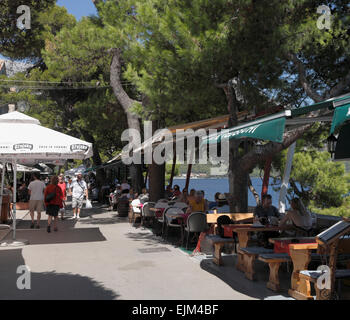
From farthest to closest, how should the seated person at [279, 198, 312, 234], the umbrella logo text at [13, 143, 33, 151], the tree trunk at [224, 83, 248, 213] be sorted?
1. the tree trunk at [224, 83, 248, 213]
2. the umbrella logo text at [13, 143, 33, 151]
3. the seated person at [279, 198, 312, 234]

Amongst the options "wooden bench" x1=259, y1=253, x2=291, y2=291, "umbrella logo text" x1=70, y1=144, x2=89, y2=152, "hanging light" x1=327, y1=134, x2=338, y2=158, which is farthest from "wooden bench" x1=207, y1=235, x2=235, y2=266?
"umbrella logo text" x1=70, y1=144, x2=89, y2=152

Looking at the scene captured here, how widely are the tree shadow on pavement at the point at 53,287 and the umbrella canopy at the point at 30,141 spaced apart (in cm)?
267

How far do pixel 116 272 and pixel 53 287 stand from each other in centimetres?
125

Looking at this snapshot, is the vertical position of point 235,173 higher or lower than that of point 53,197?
higher

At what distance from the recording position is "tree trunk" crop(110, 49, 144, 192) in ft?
54.3

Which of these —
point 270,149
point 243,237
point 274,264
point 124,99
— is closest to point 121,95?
point 124,99

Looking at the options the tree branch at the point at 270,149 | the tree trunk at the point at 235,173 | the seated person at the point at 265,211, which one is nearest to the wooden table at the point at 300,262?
the seated person at the point at 265,211

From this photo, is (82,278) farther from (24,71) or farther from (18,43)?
(24,71)

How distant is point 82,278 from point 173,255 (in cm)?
245

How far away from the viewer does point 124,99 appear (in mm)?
16625

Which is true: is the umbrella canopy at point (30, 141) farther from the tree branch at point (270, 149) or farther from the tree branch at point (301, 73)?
the tree branch at point (301, 73)

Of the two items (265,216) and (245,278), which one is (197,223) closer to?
(265,216)

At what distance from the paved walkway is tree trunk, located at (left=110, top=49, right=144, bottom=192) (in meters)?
6.55

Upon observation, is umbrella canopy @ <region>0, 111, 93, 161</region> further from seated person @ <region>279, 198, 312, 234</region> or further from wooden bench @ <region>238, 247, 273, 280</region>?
seated person @ <region>279, 198, 312, 234</region>
